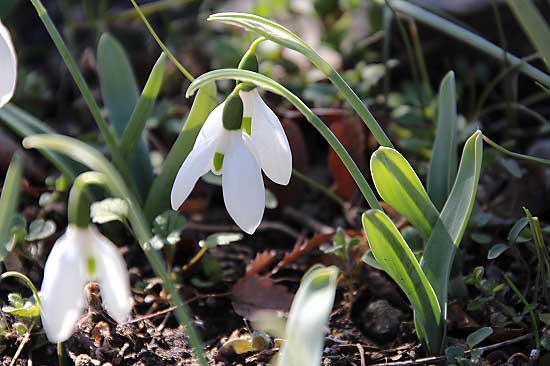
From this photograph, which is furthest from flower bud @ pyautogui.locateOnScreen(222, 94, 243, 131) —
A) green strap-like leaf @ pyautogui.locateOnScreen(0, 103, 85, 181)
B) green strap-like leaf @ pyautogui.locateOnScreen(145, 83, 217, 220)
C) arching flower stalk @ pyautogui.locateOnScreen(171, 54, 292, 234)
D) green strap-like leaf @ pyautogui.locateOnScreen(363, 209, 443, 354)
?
green strap-like leaf @ pyautogui.locateOnScreen(0, 103, 85, 181)

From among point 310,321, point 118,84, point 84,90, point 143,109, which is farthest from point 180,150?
point 310,321

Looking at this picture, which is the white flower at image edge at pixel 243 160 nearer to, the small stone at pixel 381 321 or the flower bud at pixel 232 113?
the flower bud at pixel 232 113

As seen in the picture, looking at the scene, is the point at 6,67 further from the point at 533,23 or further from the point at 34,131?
the point at 533,23

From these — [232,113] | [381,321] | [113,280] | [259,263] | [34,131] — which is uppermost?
[34,131]

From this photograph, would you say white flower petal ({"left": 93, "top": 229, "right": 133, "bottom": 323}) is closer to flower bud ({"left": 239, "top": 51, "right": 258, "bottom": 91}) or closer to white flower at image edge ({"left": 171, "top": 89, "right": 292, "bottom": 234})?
white flower at image edge ({"left": 171, "top": 89, "right": 292, "bottom": 234})

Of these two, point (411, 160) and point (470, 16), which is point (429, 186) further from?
point (470, 16)

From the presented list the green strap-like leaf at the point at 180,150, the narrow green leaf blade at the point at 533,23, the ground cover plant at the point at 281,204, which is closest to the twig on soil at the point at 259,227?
the ground cover plant at the point at 281,204
